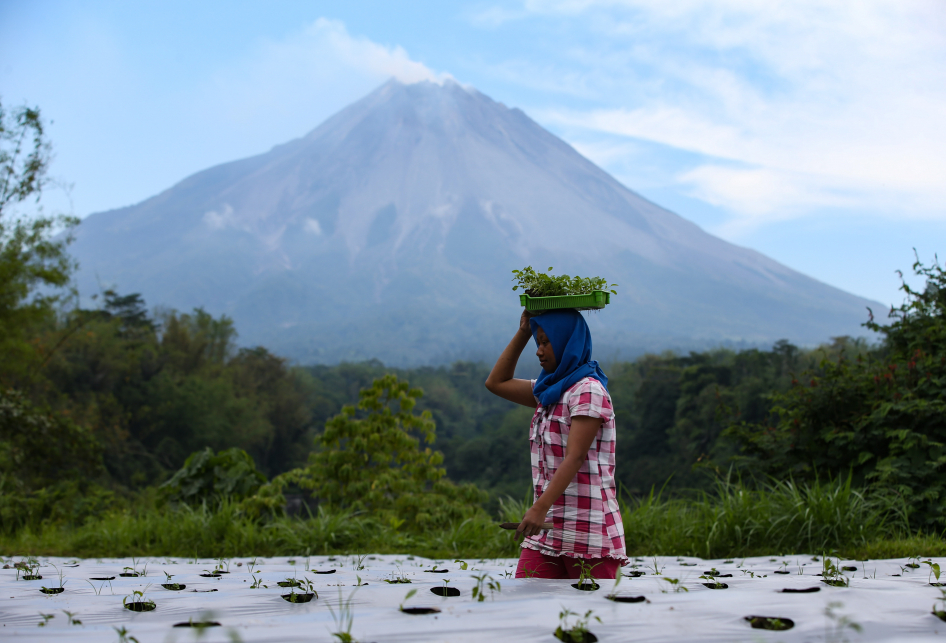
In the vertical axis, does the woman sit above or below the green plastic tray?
below

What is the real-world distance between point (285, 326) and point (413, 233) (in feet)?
148

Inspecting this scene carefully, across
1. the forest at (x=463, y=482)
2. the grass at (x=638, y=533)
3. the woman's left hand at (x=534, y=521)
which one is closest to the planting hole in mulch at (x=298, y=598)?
the woman's left hand at (x=534, y=521)

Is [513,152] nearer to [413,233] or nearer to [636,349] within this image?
[413,233]

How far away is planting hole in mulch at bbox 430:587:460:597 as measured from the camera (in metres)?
1.87

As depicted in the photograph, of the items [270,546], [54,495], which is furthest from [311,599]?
[54,495]

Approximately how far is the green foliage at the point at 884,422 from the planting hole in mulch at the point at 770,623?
3287mm

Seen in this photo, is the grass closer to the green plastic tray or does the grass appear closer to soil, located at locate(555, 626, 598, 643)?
the green plastic tray

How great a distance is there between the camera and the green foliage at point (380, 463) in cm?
608

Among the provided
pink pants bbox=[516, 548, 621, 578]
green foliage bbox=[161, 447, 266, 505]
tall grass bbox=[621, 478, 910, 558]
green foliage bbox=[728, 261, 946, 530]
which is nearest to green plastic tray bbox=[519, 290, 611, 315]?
pink pants bbox=[516, 548, 621, 578]

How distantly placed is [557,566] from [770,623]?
35.8 inches

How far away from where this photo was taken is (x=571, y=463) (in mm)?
2098

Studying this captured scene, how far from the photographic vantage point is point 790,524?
4035 millimetres

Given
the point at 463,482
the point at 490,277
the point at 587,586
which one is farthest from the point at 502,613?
the point at 490,277

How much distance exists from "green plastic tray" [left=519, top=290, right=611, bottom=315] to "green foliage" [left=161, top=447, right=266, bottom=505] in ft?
13.8
